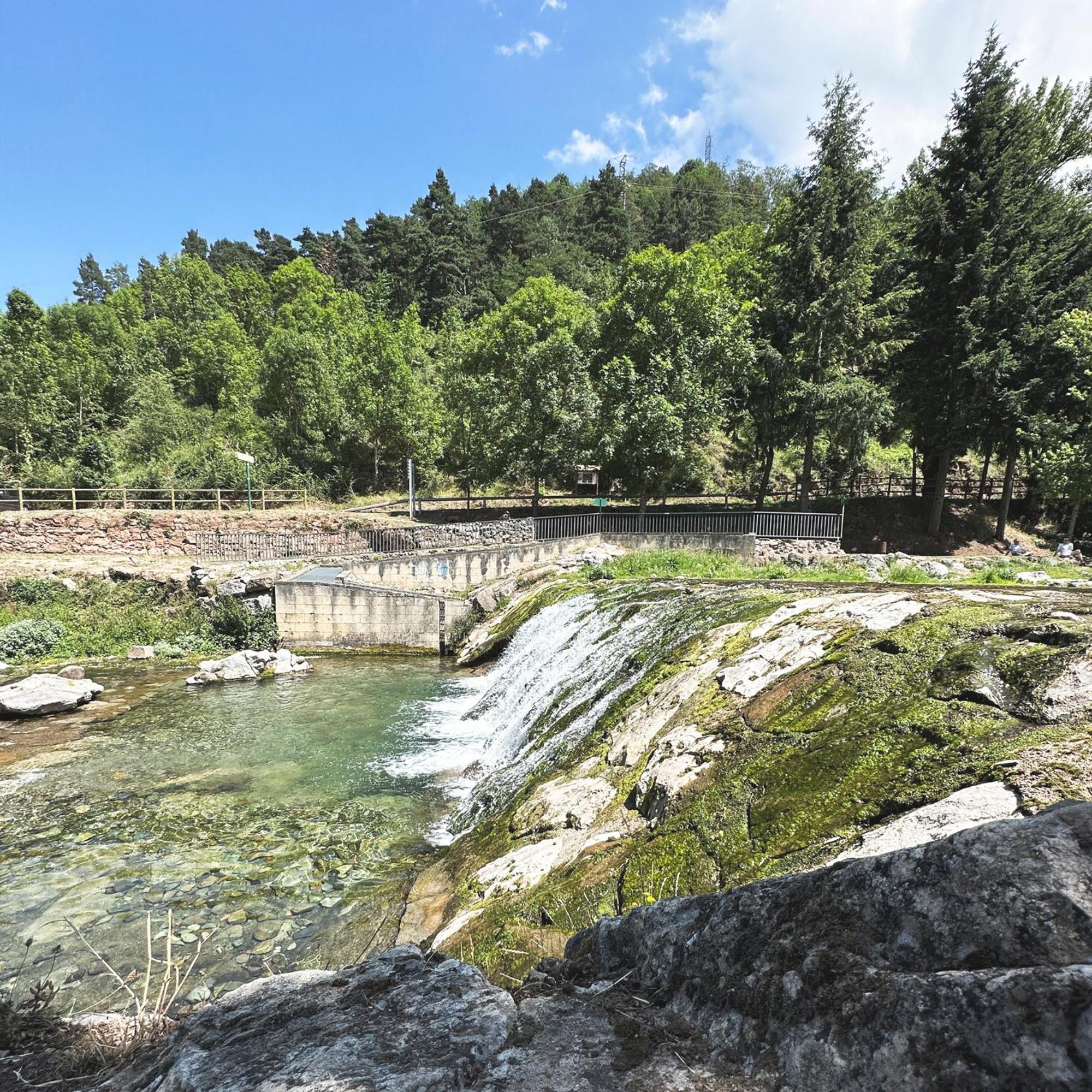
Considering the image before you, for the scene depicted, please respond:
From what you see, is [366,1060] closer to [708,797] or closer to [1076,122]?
[708,797]

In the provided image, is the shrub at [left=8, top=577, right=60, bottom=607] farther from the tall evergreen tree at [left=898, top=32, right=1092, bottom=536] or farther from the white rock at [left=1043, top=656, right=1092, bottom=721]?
the tall evergreen tree at [left=898, top=32, right=1092, bottom=536]

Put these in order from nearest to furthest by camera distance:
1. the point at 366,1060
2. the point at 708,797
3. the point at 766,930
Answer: the point at 366,1060 < the point at 766,930 < the point at 708,797

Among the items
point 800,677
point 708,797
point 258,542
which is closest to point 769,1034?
point 708,797

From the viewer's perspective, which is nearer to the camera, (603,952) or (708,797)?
(603,952)

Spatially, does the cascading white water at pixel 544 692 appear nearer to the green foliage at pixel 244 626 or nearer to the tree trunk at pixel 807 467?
the green foliage at pixel 244 626

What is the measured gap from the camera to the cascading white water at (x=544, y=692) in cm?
854

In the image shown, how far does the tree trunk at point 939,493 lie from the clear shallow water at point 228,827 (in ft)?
74.9

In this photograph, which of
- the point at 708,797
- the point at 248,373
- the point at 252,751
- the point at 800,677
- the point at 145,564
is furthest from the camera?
the point at 248,373

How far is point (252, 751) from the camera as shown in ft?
36.7

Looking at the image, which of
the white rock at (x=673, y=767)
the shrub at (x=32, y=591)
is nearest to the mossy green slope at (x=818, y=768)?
the white rock at (x=673, y=767)

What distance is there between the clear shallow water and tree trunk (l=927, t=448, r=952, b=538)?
2282 centimetres

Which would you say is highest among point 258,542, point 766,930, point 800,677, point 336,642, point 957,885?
point 957,885

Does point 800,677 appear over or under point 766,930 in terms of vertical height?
under

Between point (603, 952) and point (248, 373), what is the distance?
48.5m
